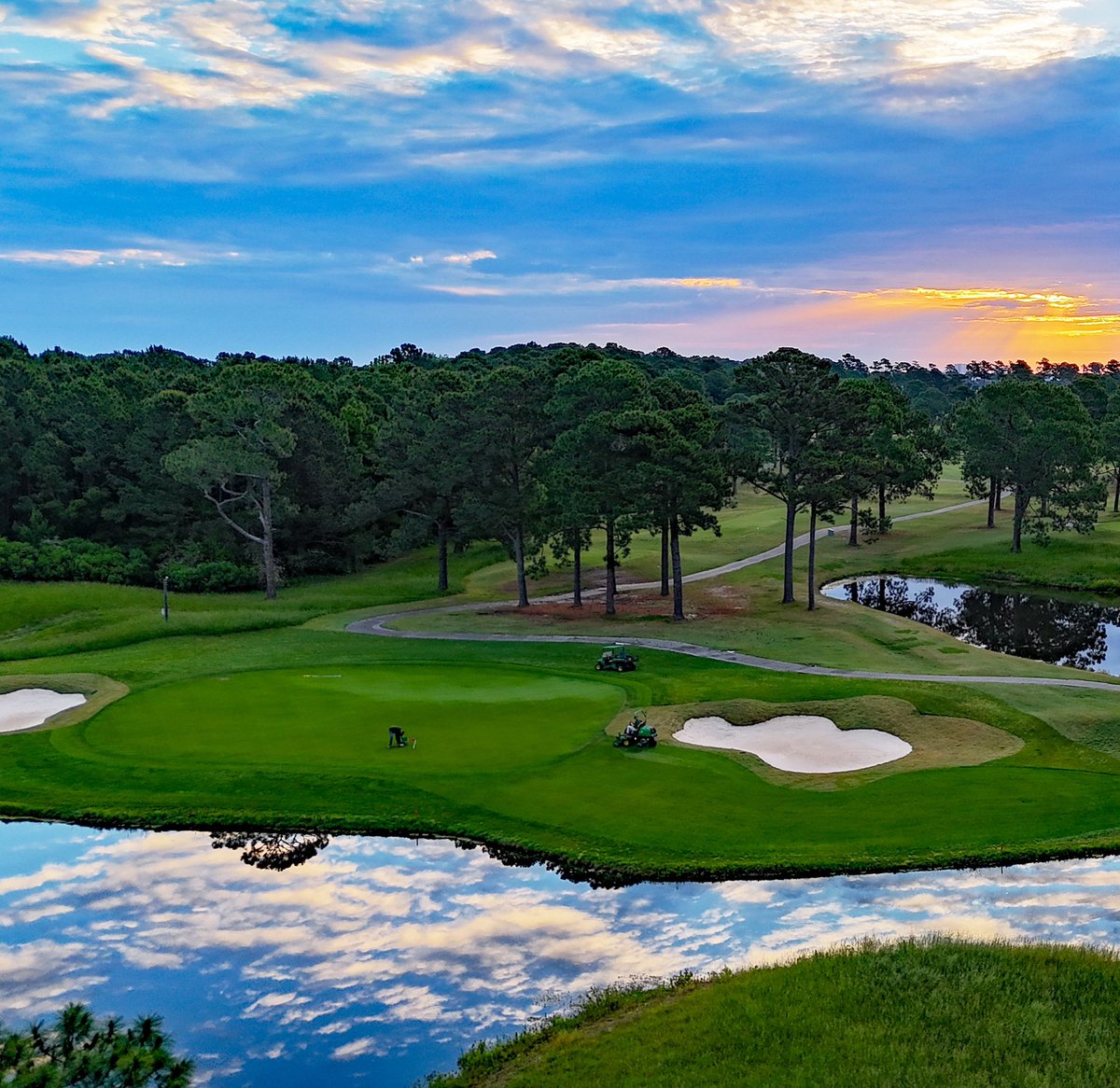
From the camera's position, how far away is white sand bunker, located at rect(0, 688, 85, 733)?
127 ft

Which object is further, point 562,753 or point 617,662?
point 617,662

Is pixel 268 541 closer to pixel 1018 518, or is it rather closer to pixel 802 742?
pixel 802 742

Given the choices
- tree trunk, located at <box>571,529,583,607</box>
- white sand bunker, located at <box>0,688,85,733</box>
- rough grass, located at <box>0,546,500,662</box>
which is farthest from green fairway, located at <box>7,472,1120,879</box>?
tree trunk, located at <box>571,529,583,607</box>

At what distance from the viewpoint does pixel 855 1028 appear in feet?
57.2

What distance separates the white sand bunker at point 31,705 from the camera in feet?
127

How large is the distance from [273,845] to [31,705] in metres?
18.7

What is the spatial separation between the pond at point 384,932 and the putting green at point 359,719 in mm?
5610

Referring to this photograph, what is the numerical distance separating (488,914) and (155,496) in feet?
222

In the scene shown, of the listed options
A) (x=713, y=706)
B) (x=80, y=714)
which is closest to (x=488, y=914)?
(x=713, y=706)

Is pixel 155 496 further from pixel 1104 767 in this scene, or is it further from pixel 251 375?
pixel 1104 767

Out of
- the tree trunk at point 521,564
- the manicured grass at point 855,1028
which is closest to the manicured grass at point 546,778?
the manicured grass at point 855,1028

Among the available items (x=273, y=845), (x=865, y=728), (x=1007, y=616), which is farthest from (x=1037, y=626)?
(x=273, y=845)

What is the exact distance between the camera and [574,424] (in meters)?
61.3

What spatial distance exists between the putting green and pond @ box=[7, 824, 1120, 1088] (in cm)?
561
